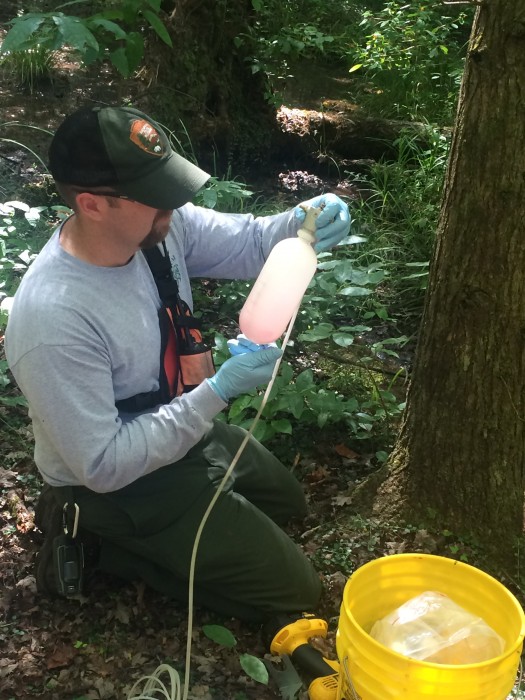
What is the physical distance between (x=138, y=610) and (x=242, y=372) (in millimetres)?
960

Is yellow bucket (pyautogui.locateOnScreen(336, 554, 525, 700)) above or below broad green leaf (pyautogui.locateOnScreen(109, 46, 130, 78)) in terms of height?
below

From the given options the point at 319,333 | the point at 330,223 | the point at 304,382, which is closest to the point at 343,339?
the point at 319,333

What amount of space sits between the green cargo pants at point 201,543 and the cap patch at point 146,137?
0.99 metres

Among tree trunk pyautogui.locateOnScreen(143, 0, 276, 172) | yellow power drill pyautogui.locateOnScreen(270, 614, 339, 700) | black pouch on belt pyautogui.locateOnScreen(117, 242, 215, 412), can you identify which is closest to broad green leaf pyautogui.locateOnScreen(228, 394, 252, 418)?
black pouch on belt pyautogui.locateOnScreen(117, 242, 215, 412)

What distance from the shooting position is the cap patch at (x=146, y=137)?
1.98m

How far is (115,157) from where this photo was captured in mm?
1942

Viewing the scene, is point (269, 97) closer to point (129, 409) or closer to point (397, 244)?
→ point (397, 244)

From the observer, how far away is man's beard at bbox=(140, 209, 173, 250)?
2084 mm

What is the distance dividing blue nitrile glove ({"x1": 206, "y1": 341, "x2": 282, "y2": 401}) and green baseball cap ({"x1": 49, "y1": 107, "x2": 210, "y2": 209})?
495 mm

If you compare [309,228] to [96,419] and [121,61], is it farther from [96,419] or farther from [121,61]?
[121,61]

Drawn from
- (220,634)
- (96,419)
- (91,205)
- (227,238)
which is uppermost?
(91,205)

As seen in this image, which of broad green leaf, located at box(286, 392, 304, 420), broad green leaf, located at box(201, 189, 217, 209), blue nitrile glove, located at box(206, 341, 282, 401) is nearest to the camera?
blue nitrile glove, located at box(206, 341, 282, 401)

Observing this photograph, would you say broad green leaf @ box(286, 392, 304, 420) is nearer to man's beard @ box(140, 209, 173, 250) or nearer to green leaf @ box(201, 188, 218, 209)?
man's beard @ box(140, 209, 173, 250)

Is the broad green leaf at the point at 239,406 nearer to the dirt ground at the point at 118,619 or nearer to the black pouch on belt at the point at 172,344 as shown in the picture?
the dirt ground at the point at 118,619
